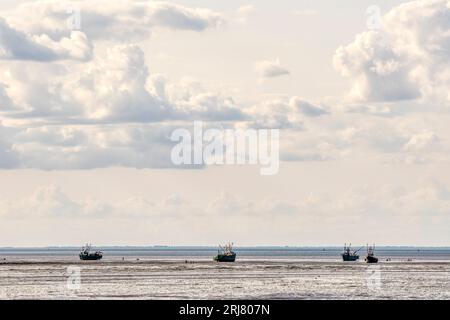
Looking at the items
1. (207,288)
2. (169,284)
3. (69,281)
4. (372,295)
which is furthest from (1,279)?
(372,295)

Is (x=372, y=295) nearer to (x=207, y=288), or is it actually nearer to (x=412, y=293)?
(x=412, y=293)

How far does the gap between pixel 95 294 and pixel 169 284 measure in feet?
94.2

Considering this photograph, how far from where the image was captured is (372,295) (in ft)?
469
